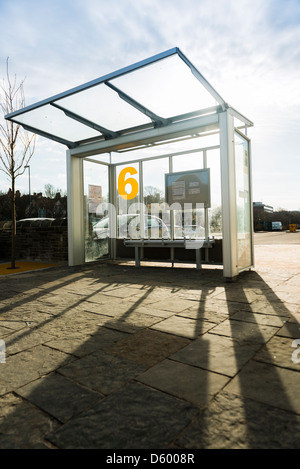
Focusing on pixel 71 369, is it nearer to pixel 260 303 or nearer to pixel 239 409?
pixel 239 409

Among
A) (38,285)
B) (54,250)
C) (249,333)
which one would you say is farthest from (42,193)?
(249,333)

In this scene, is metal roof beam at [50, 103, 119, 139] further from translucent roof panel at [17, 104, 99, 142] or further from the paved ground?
the paved ground

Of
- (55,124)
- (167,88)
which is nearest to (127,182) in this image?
(55,124)

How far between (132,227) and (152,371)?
7.01m

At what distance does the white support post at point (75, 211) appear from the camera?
8.00 m

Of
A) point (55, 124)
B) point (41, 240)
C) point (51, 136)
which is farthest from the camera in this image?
point (41, 240)

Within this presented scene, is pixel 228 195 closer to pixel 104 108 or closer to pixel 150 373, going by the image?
pixel 104 108

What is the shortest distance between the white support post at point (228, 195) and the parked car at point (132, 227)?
9.96 feet

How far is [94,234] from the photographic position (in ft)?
28.6

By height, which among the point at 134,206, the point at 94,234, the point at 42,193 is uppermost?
the point at 42,193

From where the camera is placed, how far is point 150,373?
2.21 m

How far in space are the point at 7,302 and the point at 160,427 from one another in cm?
358

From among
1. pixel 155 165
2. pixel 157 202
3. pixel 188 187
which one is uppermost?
pixel 155 165

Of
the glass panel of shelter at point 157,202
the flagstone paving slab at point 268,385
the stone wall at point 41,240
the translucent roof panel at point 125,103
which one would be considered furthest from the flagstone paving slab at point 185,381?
the stone wall at point 41,240
